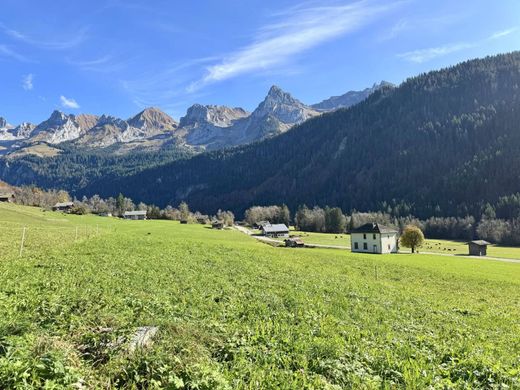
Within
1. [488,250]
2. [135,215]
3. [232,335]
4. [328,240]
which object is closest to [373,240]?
[328,240]

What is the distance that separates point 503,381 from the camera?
10.3m

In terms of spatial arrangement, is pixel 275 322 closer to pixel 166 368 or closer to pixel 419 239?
pixel 166 368

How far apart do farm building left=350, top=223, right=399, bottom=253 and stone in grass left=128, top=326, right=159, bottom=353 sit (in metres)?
99.8

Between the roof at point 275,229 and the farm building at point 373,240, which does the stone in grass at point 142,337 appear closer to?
the farm building at point 373,240

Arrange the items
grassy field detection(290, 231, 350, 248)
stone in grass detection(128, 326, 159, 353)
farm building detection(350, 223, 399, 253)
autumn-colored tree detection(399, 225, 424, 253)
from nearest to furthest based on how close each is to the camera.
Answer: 1. stone in grass detection(128, 326, 159, 353)
2. farm building detection(350, 223, 399, 253)
3. autumn-colored tree detection(399, 225, 424, 253)
4. grassy field detection(290, 231, 350, 248)

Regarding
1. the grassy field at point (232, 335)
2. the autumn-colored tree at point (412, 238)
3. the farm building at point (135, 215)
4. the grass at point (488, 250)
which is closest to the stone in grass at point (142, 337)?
the grassy field at point (232, 335)

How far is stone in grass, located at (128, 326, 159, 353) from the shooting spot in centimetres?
935

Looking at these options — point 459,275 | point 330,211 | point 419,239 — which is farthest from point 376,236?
point 330,211

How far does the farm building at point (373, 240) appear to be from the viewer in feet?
340

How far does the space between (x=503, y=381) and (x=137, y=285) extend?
16.7m

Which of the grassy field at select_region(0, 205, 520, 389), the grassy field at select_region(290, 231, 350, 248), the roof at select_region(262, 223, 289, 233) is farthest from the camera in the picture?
the roof at select_region(262, 223, 289, 233)

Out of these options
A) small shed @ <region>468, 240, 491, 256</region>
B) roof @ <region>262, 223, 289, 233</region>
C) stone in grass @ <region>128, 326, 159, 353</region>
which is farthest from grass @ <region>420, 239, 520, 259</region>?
stone in grass @ <region>128, 326, 159, 353</region>

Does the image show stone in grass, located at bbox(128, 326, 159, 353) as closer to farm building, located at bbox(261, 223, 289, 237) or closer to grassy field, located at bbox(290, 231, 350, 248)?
grassy field, located at bbox(290, 231, 350, 248)

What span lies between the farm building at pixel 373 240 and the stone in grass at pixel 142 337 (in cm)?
9977
